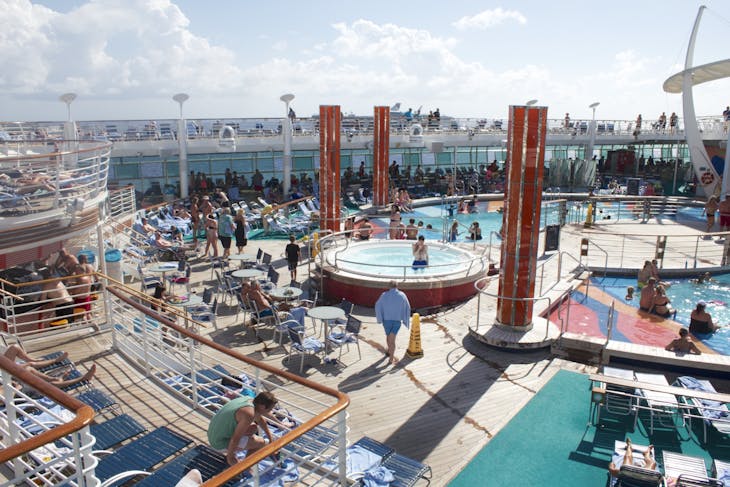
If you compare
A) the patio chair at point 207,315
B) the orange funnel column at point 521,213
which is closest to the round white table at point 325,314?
the patio chair at point 207,315

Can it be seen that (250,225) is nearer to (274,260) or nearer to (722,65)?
(274,260)

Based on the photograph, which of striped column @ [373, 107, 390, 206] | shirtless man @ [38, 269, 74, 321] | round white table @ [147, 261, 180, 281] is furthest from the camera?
striped column @ [373, 107, 390, 206]

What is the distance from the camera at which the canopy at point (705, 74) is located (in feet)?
81.2

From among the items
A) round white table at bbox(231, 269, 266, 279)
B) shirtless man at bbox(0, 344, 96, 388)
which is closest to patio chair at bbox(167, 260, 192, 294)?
round white table at bbox(231, 269, 266, 279)

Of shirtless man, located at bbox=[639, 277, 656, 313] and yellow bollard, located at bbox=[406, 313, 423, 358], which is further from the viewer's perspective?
shirtless man, located at bbox=[639, 277, 656, 313]

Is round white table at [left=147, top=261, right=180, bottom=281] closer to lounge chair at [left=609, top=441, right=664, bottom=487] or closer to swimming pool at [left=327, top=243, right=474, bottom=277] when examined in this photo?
swimming pool at [left=327, top=243, right=474, bottom=277]

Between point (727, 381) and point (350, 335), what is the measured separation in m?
5.70

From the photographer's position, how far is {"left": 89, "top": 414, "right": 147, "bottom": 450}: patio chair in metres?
4.75

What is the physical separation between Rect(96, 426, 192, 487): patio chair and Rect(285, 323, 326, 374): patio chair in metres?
3.32

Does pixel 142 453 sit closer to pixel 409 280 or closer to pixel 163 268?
pixel 409 280

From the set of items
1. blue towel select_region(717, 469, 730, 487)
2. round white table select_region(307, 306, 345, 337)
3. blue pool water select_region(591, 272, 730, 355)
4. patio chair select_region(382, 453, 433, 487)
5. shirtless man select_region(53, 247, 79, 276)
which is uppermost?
shirtless man select_region(53, 247, 79, 276)

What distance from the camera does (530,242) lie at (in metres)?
9.30

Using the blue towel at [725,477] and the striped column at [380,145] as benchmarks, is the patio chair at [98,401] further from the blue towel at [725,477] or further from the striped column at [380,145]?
the striped column at [380,145]

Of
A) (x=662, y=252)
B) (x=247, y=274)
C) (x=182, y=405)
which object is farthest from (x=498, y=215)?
(x=182, y=405)
